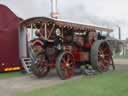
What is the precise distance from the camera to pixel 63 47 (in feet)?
43.7

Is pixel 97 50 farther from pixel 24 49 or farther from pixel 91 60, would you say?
pixel 24 49

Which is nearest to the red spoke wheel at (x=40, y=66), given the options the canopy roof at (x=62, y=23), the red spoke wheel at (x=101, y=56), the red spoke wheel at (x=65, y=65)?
the red spoke wheel at (x=65, y=65)

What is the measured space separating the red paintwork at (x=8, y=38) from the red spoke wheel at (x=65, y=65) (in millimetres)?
4864

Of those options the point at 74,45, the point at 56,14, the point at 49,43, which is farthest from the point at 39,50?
the point at 56,14

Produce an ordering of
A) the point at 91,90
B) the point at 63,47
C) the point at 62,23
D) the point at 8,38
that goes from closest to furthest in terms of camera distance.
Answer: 1. the point at 91,90
2. the point at 62,23
3. the point at 63,47
4. the point at 8,38

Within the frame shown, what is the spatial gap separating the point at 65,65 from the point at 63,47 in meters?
0.86

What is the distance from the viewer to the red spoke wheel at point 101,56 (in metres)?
14.0

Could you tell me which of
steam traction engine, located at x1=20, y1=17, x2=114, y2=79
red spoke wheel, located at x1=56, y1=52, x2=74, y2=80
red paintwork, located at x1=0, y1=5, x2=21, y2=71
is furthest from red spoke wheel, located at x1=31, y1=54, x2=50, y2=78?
red paintwork, located at x1=0, y1=5, x2=21, y2=71

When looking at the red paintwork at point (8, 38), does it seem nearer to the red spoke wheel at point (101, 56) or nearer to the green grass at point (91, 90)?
the red spoke wheel at point (101, 56)

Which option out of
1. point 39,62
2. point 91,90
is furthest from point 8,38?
point 91,90

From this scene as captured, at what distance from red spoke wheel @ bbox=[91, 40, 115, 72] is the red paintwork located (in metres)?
4.90

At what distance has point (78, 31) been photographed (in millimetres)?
14211

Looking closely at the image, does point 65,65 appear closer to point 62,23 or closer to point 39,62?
point 39,62

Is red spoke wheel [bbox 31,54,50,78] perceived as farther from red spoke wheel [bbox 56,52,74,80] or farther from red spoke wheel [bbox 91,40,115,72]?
red spoke wheel [bbox 91,40,115,72]
